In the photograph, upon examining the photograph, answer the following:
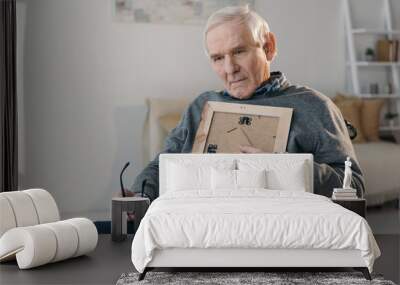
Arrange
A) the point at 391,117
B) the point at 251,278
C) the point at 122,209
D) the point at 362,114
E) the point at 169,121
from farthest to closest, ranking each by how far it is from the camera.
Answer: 1. the point at 391,117
2. the point at 362,114
3. the point at 169,121
4. the point at 122,209
5. the point at 251,278

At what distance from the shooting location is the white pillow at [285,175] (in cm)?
610

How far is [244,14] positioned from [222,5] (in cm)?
63

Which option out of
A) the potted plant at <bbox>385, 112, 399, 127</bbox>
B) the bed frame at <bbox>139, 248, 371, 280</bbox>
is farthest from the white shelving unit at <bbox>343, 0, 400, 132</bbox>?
the bed frame at <bbox>139, 248, 371, 280</bbox>

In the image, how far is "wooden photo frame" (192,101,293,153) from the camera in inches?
266

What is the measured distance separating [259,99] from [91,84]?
1645 millimetres

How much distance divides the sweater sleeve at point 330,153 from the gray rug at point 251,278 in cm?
162

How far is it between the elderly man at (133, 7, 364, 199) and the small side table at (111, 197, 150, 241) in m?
0.38

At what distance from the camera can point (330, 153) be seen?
6770mm

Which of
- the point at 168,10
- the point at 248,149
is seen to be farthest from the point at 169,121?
the point at 168,10

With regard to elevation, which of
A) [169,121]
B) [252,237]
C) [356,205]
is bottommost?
[252,237]

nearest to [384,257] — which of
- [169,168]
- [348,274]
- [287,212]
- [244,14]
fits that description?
[348,274]

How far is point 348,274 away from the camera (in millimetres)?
5098

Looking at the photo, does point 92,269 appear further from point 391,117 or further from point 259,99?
point 391,117

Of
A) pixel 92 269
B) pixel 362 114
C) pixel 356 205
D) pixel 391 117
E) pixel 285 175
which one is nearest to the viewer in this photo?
pixel 92 269
